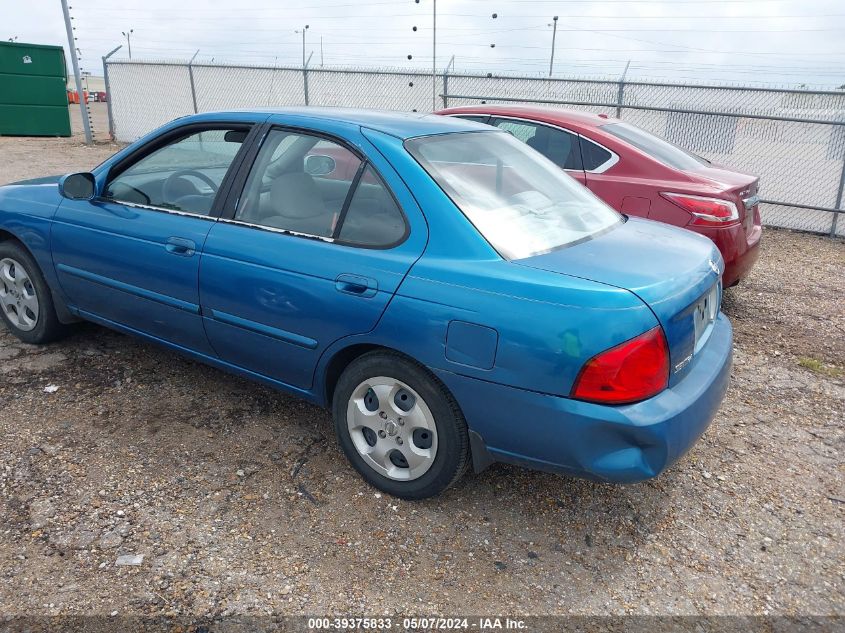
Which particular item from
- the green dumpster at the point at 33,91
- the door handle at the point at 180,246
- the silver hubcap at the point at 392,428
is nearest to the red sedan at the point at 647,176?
the silver hubcap at the point at 392,428

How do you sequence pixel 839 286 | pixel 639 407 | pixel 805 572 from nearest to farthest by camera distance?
pixel 639 407, pixel 805 572, pixel 839 286

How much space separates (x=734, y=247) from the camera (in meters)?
5.13

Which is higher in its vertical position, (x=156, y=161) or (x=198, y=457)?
(x=156, y=161)

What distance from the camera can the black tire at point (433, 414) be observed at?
271 cm

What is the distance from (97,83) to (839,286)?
6738 centimetres

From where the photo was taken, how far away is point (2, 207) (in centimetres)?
430

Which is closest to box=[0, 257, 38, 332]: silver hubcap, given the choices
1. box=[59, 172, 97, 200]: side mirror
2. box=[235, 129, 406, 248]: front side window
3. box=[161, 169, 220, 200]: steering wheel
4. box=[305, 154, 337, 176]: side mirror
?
box=[59, 172, 97, 200]: side mirror

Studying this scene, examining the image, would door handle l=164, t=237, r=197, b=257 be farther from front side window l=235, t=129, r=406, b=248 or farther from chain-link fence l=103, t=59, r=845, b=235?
chain-link fence l=103, t=59, r=845, b=235

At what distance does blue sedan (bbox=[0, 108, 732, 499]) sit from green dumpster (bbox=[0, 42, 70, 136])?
1668cm

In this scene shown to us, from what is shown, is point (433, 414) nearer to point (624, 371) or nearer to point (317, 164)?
point (624, 371)

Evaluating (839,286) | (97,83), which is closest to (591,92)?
(839,286)

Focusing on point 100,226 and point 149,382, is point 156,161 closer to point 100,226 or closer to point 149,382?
point 100,226

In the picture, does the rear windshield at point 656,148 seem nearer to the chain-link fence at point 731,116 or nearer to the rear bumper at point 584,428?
the rear bumper at point 584,428

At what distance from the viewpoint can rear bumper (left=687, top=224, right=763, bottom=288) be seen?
5.07 metres
